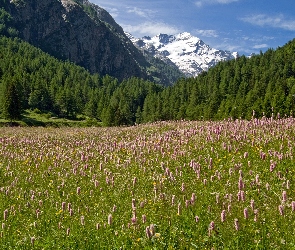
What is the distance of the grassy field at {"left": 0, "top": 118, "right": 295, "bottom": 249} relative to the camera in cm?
552

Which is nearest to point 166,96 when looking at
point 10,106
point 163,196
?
point 10,106

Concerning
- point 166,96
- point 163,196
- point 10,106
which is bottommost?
point 163,196

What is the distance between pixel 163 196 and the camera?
713cm

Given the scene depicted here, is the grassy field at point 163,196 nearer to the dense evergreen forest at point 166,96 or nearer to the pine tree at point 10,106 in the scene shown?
the pine tree at point 10,106

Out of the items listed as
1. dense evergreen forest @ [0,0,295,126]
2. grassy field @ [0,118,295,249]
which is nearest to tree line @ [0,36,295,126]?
dense evergreen forest @ [0,0,295,126]

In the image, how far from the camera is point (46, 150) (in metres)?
15.1

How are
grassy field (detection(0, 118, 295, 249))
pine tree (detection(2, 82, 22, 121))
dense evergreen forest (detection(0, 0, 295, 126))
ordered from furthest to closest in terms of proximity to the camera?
dense evergreen forest (detection(0, 0, 295, 126)), pine tree (detection(2, 82, 22, 121)), grassy field (detection(0, 118, 295, 249))

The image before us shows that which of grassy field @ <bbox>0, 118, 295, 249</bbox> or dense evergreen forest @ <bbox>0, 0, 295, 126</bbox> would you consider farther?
dense evergreen forest @ <bbox>0, 0, 295, 126</bbox>

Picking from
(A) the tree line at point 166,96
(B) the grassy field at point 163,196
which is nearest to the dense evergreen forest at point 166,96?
(A) the tree line at point 166,96

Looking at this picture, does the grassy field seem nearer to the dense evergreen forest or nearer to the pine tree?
the pine tree

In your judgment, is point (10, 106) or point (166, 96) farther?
point (166, 96)

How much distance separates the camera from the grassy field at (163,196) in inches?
217

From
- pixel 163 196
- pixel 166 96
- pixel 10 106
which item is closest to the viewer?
pixel 163 196

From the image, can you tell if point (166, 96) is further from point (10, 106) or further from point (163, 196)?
point (163, 196)
